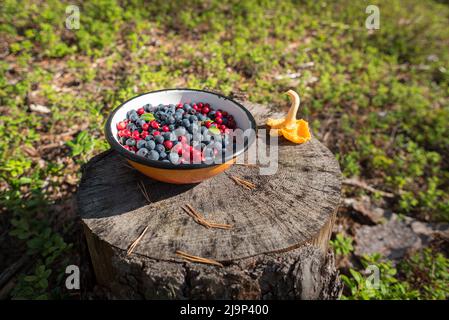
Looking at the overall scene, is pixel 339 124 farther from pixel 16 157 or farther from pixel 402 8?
pixel 402 8

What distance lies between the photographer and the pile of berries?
6.38ft

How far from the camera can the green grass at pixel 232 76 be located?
349 centimetres

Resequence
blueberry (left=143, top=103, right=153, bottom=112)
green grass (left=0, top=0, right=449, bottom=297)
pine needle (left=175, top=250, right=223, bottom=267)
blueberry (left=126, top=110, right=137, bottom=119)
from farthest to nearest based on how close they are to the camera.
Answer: green grass (left=0, top=0, right=449, bottom=297) → blueberry (left=143, top=103, right=153, bottom=112) → blueberry (left=126, top=110, right=137, bottom=119) → pine needle (left=175, top=250, right=223, bottom=267)

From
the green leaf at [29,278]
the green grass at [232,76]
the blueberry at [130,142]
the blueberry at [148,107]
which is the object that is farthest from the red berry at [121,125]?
the green leaf at [29,278]

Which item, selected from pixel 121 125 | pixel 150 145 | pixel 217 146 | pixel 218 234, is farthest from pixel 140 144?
pixel 218 234

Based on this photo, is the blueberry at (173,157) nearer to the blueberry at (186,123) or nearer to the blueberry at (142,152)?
the blueberry at (142,152)

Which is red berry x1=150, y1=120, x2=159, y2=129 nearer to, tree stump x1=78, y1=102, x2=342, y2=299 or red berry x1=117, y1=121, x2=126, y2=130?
red berry x1=117, y1=121, x2=126, y2=130

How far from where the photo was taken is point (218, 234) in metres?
1.80

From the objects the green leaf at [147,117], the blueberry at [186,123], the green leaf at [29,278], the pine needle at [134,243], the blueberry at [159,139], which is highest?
the green leaf at [147,117]

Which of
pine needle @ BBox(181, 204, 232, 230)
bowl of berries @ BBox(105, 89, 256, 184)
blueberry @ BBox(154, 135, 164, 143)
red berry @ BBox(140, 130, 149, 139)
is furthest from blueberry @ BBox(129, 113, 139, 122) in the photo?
pine needle @ BBox(181, 204, 232, 230)

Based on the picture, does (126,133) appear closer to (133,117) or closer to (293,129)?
(133,117)

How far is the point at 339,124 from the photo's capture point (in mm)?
4266

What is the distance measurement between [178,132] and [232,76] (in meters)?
2.66

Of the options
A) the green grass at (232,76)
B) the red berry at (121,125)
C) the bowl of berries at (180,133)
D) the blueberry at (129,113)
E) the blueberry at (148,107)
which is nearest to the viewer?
the bowl of berries at (180,133)
